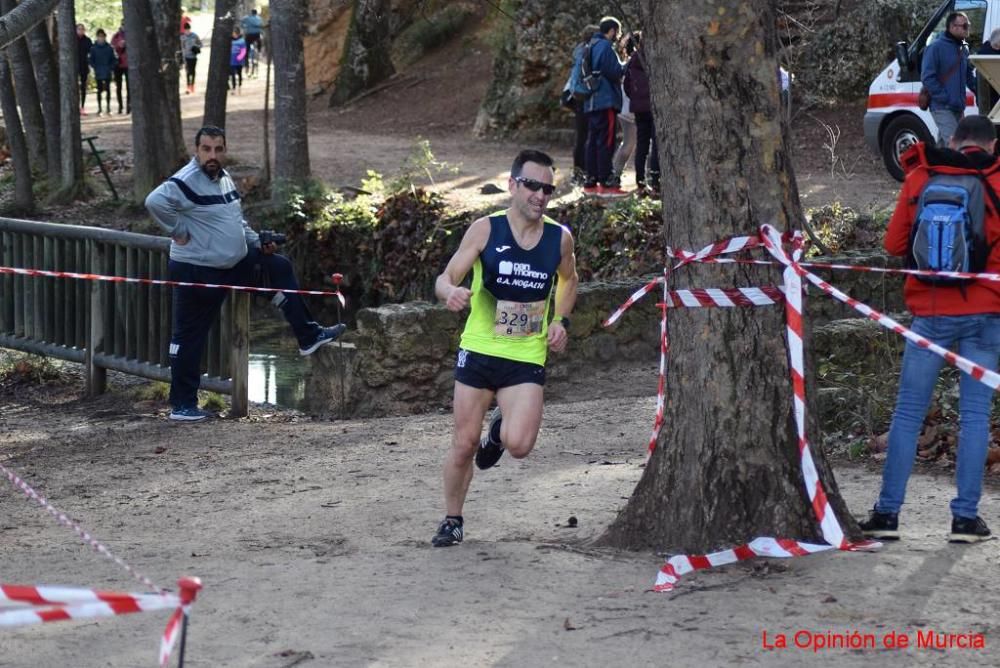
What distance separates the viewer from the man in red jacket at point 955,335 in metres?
6.42

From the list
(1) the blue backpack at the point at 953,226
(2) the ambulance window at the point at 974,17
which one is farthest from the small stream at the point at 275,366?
(2) the ambulance window at the point at 974,17

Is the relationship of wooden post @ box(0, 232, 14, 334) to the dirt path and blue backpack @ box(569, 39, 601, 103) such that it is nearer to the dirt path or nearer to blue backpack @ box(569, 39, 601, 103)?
the dirt path

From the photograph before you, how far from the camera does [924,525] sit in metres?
6.96

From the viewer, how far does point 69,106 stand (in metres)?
23.8

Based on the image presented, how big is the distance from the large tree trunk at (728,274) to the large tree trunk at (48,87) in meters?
19.5

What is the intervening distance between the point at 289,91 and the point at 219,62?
380 cm

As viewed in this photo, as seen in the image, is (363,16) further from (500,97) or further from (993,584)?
(993,584)

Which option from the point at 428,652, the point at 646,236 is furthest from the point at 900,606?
the point at 646,236

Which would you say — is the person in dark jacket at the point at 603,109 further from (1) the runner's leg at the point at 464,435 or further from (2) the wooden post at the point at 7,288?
(1) the runner's leg at the point at 464,435

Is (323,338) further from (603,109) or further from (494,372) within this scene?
(603,109)

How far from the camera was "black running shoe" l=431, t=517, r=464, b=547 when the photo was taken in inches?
271

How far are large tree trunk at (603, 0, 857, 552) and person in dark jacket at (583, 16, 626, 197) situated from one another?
10.2m

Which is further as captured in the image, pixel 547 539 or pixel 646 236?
pixel 646 236

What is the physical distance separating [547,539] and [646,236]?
27.6 feet
